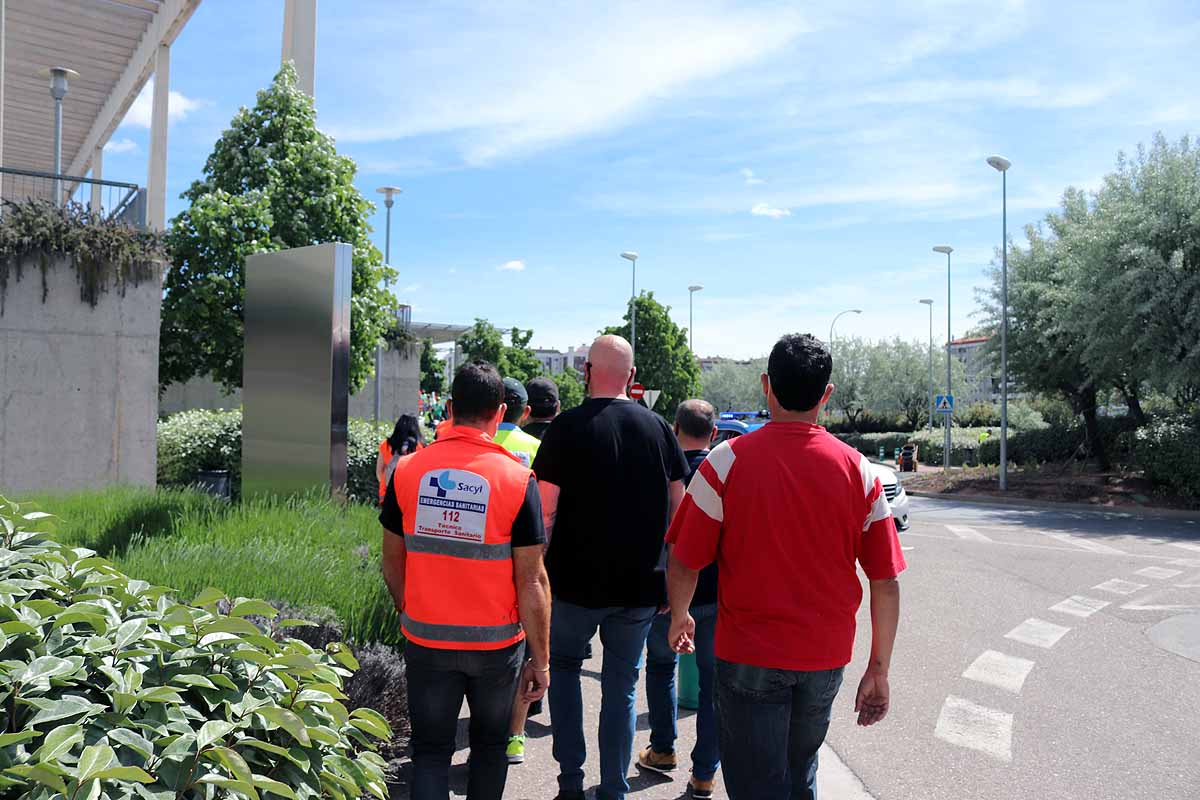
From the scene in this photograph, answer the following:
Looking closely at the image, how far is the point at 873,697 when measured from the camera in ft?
9.46

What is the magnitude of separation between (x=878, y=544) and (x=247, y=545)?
361cm

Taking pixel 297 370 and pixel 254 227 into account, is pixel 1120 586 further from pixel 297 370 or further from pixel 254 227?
pixel 254 227

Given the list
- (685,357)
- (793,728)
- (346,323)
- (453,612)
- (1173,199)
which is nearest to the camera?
(793,728)

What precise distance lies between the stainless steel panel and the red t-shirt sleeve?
5411mm

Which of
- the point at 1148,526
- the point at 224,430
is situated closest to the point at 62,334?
the point at 224,430

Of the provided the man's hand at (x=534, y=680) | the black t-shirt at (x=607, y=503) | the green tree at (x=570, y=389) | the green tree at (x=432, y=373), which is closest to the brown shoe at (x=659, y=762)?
the black t-shirt at (x=607, y=503)

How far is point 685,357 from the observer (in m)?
50.6

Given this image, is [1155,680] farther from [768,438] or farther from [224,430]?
[224,430]

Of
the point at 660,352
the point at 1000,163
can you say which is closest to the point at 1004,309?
the point at 1000,163

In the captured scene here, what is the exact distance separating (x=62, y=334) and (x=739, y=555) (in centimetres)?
982

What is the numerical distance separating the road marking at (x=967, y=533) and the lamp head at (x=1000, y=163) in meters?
12.5

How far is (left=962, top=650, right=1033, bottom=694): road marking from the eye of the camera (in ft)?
20.0

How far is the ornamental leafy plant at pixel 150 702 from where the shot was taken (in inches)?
71.8

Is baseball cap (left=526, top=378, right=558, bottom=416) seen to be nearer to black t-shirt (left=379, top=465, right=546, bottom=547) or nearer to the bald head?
the bald head
